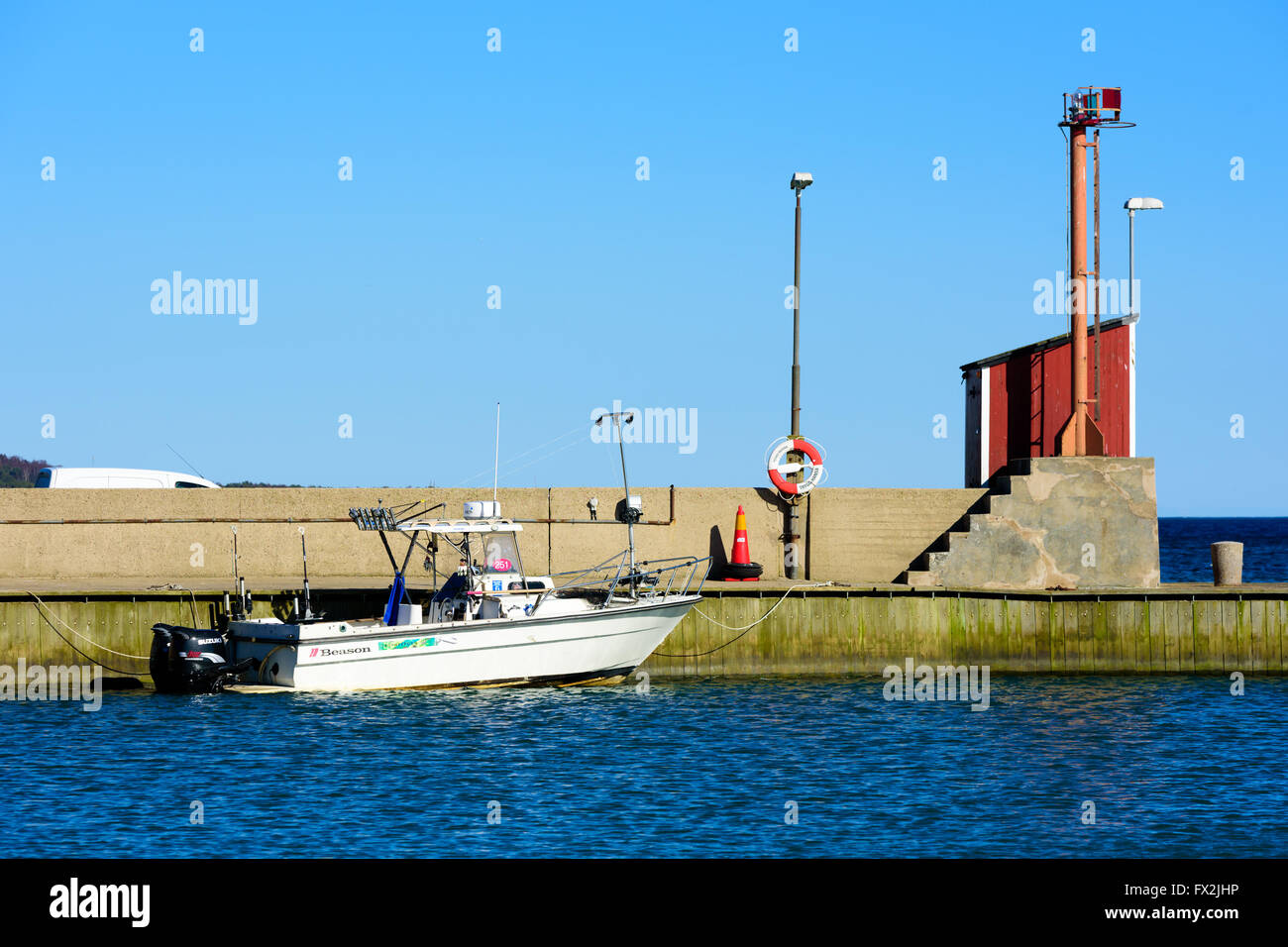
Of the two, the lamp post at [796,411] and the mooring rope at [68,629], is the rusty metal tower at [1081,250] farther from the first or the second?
the mooring rope at [68,629]

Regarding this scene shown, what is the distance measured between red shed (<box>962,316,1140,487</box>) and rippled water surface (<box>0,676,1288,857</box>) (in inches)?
204

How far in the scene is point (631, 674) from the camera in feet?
71.1

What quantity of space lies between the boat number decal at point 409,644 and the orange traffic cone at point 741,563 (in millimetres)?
5908

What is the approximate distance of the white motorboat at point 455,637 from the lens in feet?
64.1

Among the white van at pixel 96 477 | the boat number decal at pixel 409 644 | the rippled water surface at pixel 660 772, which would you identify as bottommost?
the rippled water surface at pixel 660 772

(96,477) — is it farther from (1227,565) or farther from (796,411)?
(1227,565)

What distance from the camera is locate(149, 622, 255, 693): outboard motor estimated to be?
1995 cm

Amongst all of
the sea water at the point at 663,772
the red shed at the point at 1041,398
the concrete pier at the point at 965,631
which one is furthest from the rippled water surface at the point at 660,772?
the red shed at the point at 1041,398

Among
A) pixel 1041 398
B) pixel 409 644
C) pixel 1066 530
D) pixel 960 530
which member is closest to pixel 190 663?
pixel 409 644

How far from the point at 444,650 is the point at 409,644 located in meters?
0.53

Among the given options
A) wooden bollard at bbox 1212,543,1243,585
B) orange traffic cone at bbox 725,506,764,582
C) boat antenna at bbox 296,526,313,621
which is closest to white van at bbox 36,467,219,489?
boat antenna at bbox 296,526,313,621

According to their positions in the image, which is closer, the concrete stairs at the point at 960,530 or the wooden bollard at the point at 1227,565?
the concrete stairs at the point at 960,530
